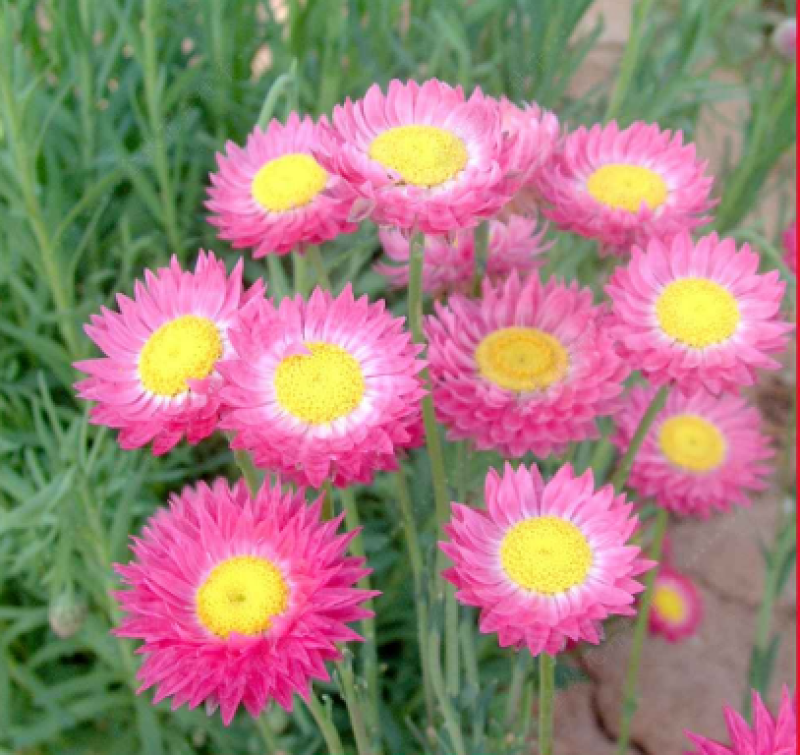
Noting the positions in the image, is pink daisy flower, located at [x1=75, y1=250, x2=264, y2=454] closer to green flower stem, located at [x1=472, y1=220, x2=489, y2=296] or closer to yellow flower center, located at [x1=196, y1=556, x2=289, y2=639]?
yellow flower center, located at [x1=196, y1=556, x2=289, y2=639]

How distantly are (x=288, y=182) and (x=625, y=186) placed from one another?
305mm

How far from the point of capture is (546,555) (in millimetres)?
781

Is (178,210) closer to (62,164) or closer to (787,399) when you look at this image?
(62,164)

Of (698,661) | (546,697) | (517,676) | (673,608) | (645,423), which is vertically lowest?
(698,661)

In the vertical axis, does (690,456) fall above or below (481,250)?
below

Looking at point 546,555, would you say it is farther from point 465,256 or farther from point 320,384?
point 465,256

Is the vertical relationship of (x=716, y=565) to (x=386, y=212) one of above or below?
below

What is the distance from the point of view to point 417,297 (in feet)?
Result: 2.66

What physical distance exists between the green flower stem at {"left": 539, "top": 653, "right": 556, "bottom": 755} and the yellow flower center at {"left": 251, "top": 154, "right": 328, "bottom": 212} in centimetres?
42

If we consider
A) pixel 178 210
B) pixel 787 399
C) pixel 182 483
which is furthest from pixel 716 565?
pixel 178 210

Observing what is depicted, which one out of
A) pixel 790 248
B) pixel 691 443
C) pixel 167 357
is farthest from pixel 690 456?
pixel 167 357

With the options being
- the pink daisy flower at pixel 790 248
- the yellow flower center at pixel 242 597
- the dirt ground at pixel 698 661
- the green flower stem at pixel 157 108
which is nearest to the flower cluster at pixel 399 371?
the yellow flower center at pixel 242 597

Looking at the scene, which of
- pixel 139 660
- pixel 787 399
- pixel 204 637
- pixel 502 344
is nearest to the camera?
pixel 204 637

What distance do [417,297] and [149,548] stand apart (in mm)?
265
